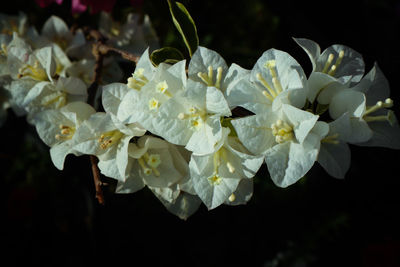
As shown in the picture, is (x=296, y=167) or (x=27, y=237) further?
(x=27, y=237)

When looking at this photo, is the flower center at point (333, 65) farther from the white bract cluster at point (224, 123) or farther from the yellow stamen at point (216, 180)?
the yellow stamen at point (216, 180)

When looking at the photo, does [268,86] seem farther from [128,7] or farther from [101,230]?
[101,230]

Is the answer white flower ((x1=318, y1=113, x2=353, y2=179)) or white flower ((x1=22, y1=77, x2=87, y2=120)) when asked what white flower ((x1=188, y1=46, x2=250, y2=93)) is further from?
white flower ((x1=22, y1=77, x2=87, y2=120))

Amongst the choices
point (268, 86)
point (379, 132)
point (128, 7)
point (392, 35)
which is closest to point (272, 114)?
point (268, 86)

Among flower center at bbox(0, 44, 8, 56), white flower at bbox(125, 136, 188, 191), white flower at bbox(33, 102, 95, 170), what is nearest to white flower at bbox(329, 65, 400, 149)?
white flower at bbox(125, 136, 188, 191)

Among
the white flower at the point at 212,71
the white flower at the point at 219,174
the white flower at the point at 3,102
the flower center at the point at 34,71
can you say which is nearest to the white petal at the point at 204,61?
the white flower at the point at 212,71

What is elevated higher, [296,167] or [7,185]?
[296,167]

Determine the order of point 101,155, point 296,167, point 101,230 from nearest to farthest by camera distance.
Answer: point 296,167 → point 101,155 → point 101,230

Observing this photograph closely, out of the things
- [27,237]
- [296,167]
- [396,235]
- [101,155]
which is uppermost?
[296,167]
